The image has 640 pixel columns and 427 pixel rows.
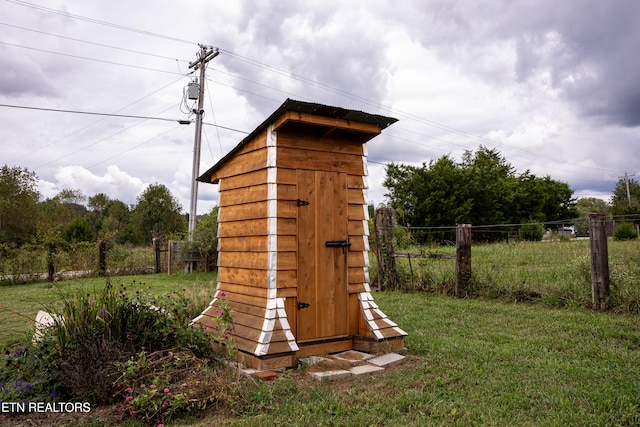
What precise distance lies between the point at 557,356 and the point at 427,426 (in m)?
2.37

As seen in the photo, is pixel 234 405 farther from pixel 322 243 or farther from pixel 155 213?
pixel 155 213

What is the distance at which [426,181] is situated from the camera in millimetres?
25297

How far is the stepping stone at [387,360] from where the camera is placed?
446cm

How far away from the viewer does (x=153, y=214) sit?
1244 inches

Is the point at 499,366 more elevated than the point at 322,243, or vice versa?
the point at 322,243

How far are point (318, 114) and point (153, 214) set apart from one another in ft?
96.6

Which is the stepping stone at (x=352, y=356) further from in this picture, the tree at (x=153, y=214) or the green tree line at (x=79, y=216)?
the tree at (x=153, y=214)

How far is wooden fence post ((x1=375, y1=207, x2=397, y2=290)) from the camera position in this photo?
959 centimetres

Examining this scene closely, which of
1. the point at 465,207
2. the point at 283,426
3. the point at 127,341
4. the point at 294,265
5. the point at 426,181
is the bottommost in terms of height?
the point at 283,426

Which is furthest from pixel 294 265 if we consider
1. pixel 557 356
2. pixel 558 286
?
pixel 558 286

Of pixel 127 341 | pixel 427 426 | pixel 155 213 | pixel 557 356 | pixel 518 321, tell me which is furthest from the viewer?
pixel 155 213

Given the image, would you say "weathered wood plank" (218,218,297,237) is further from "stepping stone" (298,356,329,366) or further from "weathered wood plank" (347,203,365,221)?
"stepping stone" (298,356,329,366)

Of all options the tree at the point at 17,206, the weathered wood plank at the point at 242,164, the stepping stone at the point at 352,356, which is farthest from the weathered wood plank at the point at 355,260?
the tree at the point at 17,206

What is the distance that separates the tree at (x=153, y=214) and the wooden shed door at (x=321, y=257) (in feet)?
91.7
